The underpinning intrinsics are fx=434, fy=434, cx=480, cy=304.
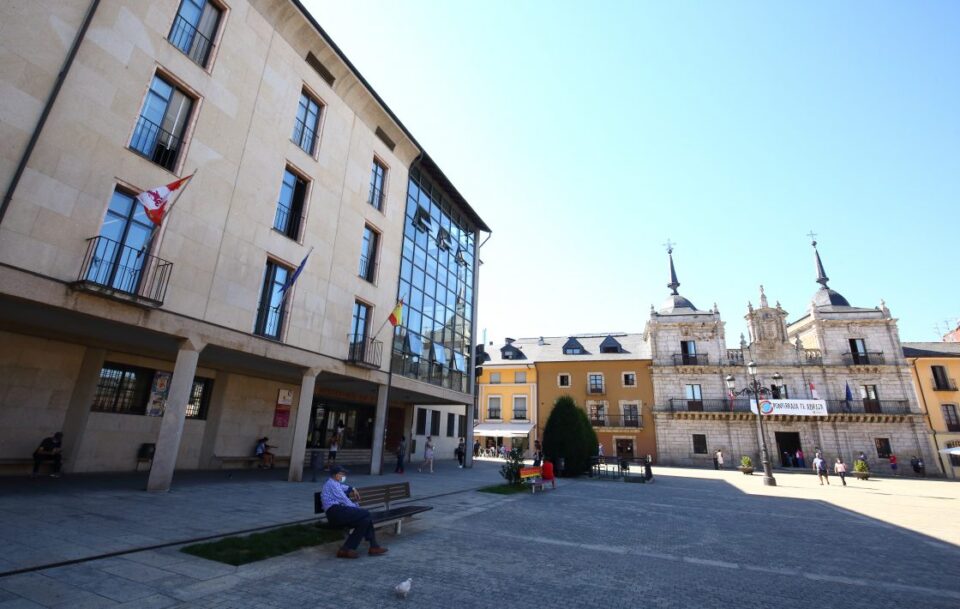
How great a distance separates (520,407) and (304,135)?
37.1 m

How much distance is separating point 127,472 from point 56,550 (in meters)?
10.7

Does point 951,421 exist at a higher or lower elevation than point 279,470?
higher

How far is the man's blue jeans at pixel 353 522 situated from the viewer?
682 cm

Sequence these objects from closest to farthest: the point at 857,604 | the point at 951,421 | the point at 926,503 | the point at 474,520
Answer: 1. the point at 857,604
2. the point at 474,520
3. the point at 926,503
4. the point at 951,421

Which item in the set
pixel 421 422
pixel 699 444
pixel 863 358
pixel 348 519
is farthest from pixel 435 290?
pixel 863 358

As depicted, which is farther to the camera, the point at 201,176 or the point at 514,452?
the point at 514,452

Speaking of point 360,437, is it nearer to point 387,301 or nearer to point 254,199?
point 387,301

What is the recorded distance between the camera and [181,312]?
38.9ft

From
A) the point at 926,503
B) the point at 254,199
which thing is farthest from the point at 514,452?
the point at 926,503

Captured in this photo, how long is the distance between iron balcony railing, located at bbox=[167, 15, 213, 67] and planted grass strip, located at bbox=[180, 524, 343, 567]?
13.3m

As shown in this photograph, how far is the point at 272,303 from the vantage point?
15148mm

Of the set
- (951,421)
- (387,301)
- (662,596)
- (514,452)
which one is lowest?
(662,596)

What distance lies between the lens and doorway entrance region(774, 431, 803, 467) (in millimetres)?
40569

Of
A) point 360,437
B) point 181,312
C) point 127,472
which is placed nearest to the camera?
point 181,312
